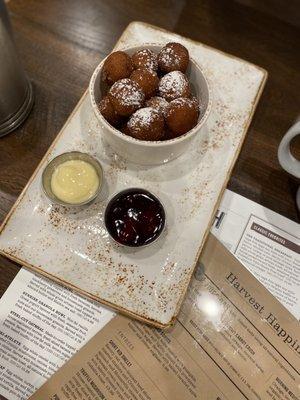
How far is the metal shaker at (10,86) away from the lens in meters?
0.89

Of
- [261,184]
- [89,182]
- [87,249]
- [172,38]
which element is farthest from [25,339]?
[172,38]

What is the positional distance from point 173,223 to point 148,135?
8.7 inches

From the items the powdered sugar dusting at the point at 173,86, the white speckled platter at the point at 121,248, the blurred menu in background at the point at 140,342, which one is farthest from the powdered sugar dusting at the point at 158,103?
the blurred menu in background at the point at 140,342

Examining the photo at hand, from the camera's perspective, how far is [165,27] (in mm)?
1263

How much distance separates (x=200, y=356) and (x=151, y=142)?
0.48 m

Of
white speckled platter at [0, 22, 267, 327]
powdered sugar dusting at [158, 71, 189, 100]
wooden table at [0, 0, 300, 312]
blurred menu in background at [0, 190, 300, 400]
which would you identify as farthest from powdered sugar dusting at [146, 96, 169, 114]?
blurred menu in background at [0, 190, 300, 400]

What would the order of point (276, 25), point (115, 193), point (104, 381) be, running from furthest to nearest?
1. point (276, 25)
2. point (115, 193)
3. point (104, 381)

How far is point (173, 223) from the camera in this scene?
964 mm

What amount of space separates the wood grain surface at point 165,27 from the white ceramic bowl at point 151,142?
0.20m

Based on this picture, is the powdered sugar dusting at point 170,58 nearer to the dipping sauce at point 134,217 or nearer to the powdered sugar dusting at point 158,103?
the powdered sugar dusting at point 158,103

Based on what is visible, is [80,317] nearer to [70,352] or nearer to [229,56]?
[70,352]

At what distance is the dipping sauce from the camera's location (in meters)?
0.91

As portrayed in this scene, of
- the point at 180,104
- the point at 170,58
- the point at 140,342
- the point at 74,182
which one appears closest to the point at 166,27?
the point at 170,58

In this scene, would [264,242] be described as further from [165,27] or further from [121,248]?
[165,27]
